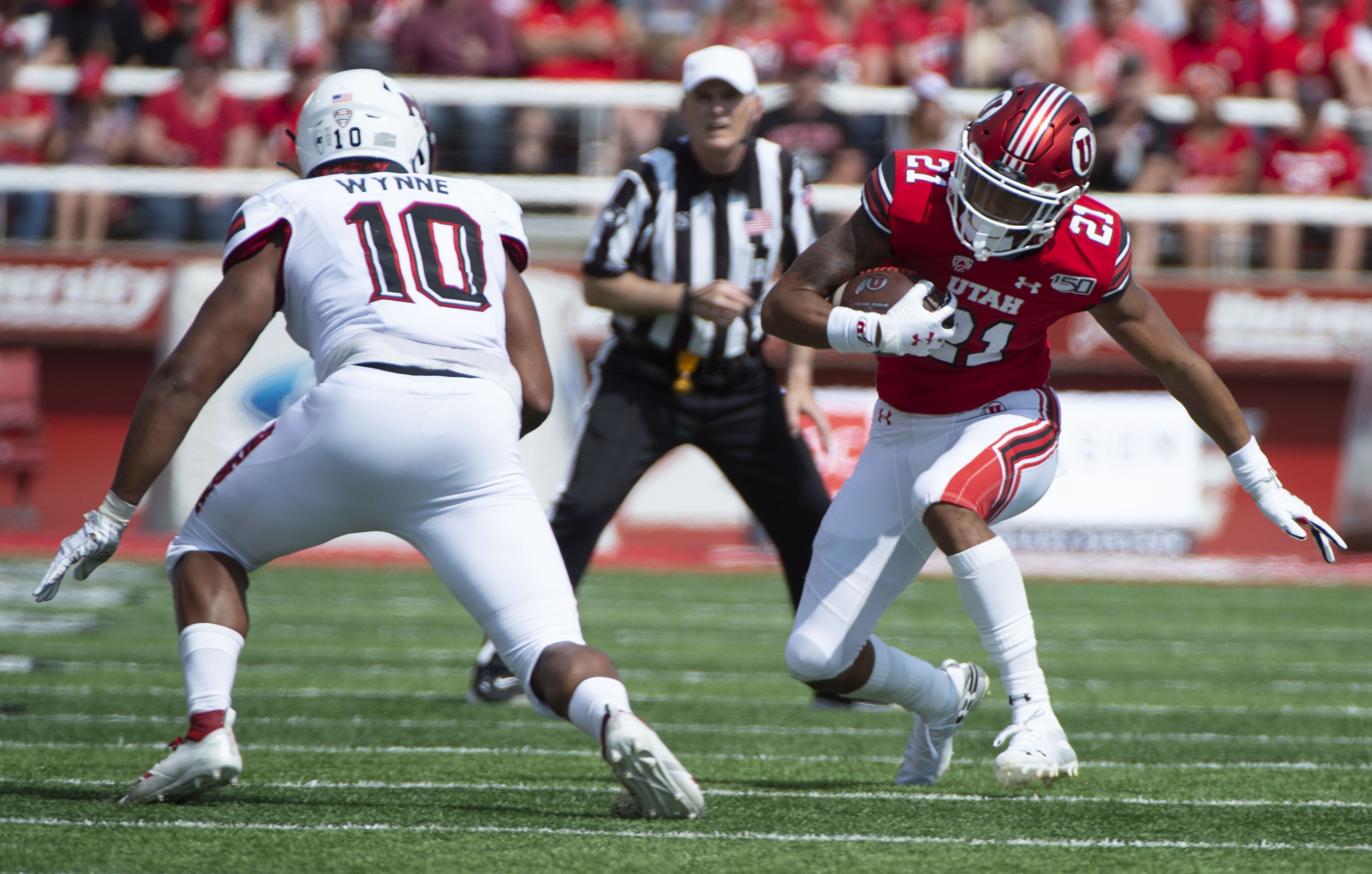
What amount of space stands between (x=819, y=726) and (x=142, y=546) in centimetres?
554

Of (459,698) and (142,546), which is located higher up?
(459,698)

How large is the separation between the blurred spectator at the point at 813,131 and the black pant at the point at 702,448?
4750 millimetres

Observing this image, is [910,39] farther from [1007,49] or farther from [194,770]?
[194,770]

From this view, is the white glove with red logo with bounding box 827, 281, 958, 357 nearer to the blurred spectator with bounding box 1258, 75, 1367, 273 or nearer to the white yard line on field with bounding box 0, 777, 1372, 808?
the white yard line on field with bounding box 0, 777, 1372, 808

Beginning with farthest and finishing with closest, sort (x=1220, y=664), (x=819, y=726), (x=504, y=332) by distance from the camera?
(x=1220, y=664)
(x=819, y=726)
(x=504, y=332)

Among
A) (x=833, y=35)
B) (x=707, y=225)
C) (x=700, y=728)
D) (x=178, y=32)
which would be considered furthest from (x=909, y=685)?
(x=178, y=32)

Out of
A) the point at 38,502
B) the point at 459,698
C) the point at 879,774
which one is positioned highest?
the point at 879,774

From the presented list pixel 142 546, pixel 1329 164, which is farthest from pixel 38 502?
pixel 1329 164

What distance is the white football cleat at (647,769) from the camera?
2.99 meters

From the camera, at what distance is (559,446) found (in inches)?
363

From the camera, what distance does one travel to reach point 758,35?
1094 cm

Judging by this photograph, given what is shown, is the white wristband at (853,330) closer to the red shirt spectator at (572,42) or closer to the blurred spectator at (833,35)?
the blurred spectator at (833,35)

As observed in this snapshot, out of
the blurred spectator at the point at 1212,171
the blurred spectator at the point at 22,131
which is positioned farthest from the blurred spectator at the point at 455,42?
the blurred spectator at the point at 1212,171

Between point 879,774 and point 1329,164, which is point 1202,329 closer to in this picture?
point 1329,164
